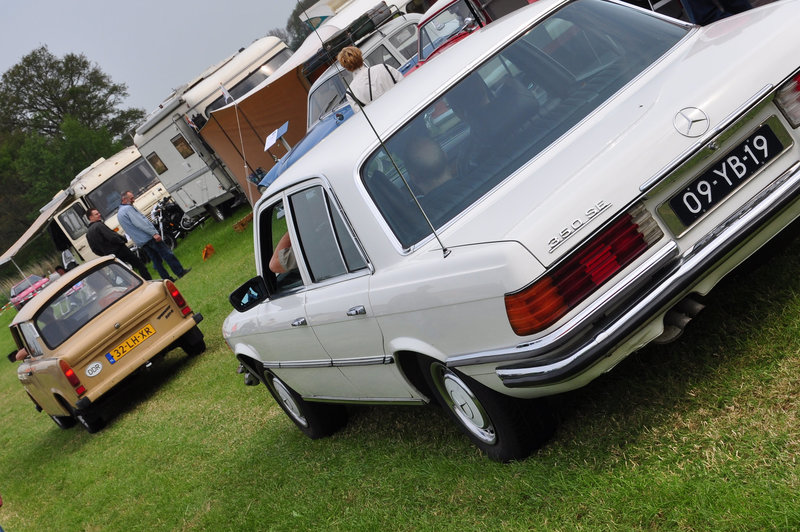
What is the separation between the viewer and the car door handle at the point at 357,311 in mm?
4133

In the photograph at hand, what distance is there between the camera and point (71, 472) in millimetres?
9078

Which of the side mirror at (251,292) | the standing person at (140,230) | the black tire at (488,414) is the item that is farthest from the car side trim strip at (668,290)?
the standing person at (140,230)

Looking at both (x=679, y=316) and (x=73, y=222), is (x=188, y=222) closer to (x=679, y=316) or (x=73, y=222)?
(x=73, y=222)

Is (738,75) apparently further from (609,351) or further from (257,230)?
(257,230)

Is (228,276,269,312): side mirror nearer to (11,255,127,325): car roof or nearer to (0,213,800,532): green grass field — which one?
(0,213,800,532): green grass field

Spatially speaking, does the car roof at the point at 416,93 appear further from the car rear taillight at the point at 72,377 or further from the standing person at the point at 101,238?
the standing person at the point at 101,238

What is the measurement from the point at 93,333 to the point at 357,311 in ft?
21.5

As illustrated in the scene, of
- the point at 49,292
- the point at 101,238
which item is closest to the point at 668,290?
the point at 49,292

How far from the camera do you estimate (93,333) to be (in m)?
9.82

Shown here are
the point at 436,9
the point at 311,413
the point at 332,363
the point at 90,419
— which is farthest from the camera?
the point at 436,9

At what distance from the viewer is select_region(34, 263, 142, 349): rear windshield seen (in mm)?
10086

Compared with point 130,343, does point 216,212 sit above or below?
below

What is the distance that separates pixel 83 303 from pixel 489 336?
26.5 feet

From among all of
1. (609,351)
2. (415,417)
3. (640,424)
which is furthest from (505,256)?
(415,417)
